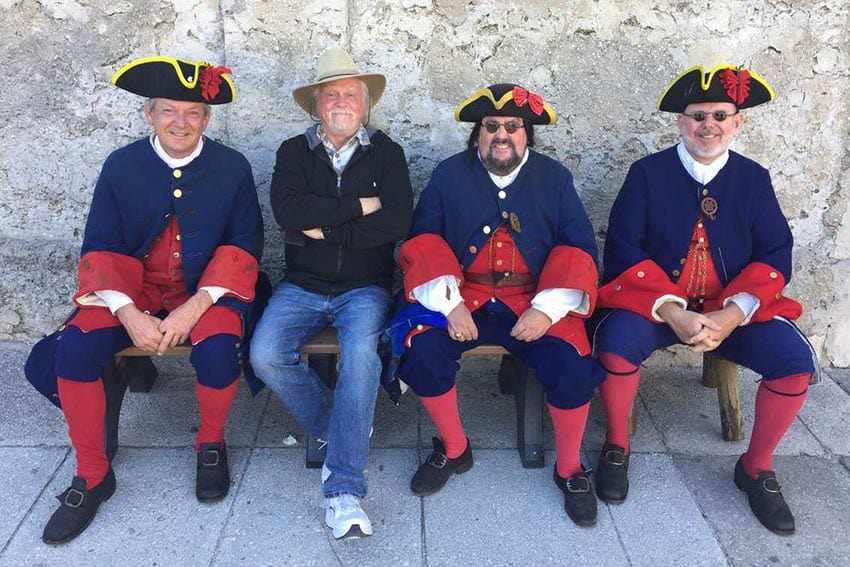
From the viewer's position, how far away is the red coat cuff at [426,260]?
292cm

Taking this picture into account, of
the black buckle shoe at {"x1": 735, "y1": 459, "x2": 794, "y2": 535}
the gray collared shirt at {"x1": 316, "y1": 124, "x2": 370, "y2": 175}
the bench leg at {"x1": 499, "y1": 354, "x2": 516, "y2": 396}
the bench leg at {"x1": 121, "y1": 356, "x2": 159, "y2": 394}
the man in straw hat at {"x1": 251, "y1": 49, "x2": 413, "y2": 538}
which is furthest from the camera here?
the bench leg at {"x1": 499, "y1": 354, "x2": 516, "y2": 396}

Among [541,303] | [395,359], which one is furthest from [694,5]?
[395,359]

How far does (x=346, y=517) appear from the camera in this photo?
2.56 m

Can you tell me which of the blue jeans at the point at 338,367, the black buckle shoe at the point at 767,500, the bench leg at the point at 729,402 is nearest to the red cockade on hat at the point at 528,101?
the blue jeans at the point at 338,367

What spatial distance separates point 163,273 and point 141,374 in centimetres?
74

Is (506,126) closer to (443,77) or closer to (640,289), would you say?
(443,77)

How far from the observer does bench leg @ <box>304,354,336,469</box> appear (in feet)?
9.84

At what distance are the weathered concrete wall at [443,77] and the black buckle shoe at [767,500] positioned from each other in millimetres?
1381

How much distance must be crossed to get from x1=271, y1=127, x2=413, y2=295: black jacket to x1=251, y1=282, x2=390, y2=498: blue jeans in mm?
95

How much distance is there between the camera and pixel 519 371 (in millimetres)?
3129

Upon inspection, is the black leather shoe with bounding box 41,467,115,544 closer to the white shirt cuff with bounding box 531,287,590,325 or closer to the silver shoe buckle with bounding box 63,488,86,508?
the silver shoe buckle with bounding box 63,488,86,508

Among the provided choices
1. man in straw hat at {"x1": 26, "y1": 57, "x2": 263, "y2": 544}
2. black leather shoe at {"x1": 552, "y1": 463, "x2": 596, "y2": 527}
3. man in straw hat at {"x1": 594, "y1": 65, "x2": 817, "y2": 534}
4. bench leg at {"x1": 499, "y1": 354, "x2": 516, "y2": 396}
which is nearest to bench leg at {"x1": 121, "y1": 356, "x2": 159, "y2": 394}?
man in straw hat at {"x1": 26, "y1": 57, "x2": 263, "y2": 544}

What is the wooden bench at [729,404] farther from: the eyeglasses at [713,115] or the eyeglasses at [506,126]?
the eyeglasses at [506,126]

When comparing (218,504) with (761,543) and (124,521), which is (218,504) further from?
(761,543)
